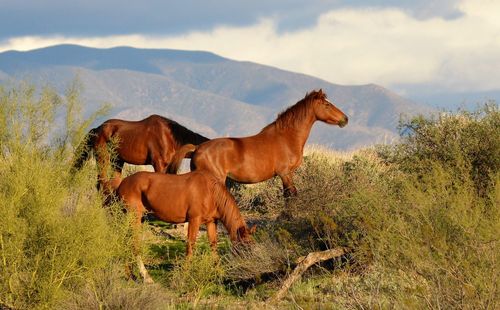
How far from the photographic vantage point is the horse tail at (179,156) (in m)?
13.0

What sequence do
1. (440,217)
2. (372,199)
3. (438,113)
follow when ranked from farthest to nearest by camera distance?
(438,113), (372,199), (440,217)

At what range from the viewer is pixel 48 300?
802 centimetres

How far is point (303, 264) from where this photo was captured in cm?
934

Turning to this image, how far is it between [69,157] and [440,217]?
16.3 ft

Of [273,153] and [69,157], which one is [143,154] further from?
[69,157]

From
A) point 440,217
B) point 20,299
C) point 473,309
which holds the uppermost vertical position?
point 440,217

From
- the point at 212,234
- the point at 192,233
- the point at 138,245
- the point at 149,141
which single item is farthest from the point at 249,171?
the point at 138,245

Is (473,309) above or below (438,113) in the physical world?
below

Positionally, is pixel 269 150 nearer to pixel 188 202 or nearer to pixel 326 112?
pixel 326 112

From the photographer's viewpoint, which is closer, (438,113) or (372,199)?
(372,199)

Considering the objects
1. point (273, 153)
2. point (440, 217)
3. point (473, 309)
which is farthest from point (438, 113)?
point (473, 309)

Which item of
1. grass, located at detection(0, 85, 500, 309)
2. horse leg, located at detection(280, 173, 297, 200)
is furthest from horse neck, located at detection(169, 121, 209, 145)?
grass, located at detection(0, 85, 500, 309)

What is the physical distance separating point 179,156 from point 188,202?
246 cm

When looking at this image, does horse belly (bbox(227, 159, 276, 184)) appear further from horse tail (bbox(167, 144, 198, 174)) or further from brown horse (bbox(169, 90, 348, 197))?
horse tail (bbox(167, 144, 198, 174))
